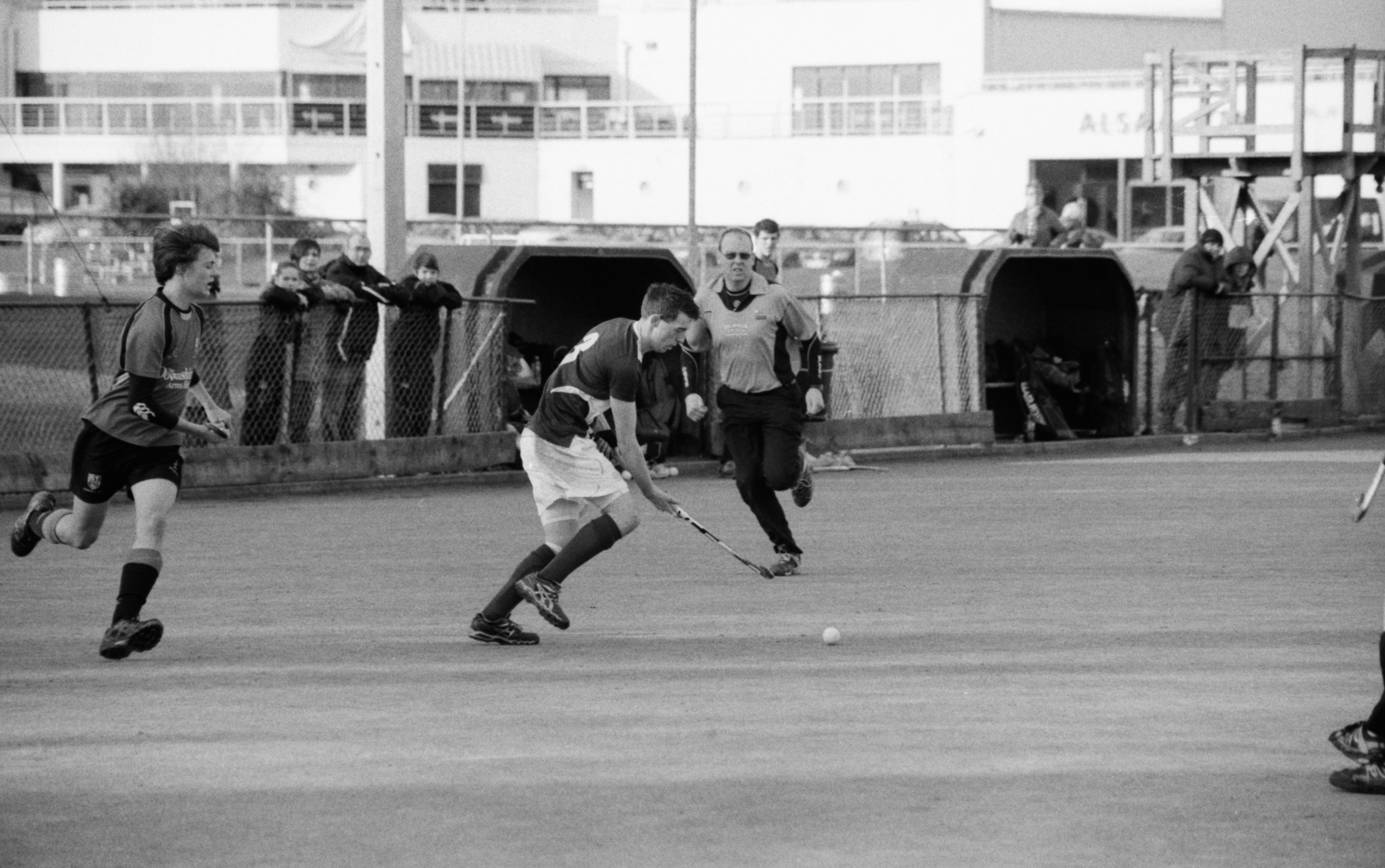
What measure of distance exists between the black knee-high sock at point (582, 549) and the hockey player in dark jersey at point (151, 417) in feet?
4.79

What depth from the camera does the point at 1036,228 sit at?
21.9 metres

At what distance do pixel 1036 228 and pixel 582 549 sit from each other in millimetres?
13998

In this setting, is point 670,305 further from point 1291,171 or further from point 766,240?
point 1291,171

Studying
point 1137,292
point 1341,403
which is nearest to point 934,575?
point 1137,292

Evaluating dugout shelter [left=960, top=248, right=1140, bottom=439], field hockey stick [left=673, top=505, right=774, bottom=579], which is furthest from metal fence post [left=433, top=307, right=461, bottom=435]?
dugout shelter [left=960, top=248, right=1140, bottom=439]

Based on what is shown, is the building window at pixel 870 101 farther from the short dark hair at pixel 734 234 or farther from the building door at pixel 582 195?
the short dark hair at pixel 734 234

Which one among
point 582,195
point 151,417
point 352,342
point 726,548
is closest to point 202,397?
point 151,417

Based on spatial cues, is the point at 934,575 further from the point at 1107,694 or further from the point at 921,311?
the point at 921,311

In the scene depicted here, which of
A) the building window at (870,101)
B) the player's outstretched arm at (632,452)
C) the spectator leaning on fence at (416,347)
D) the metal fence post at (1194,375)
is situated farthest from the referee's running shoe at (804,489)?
the building window at (870,101)

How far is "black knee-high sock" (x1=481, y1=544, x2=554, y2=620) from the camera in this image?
865 cm

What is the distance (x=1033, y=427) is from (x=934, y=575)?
915cm

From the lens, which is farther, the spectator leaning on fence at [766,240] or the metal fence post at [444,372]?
the metal fence post at [444,372]

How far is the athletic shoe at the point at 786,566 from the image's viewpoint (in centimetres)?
1090

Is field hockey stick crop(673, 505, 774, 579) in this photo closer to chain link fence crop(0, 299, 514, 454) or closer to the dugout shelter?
chain link fence crop(0, 299, 514, 454)
